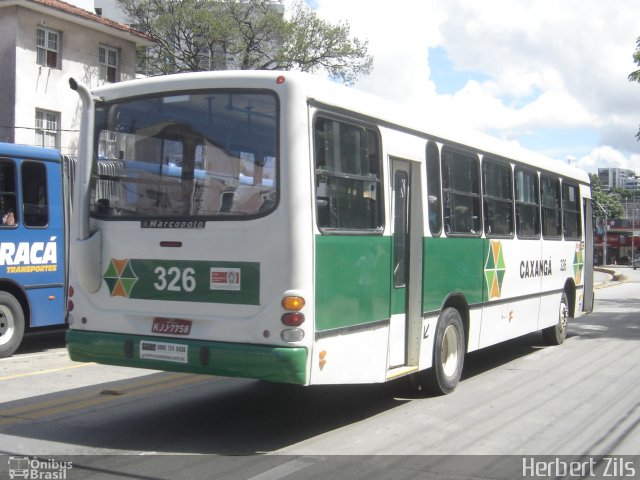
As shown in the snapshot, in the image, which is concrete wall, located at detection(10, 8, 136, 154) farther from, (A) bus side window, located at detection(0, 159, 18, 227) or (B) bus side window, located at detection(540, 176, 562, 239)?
(B) bus side window, located at detection(540, 176, 562, 239)

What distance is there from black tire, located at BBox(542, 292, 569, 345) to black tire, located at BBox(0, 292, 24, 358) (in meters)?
8.61

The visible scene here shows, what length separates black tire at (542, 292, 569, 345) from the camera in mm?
13227

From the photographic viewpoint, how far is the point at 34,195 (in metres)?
11.6

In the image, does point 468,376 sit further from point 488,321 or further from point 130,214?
point 130,214

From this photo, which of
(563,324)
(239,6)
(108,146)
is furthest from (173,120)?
(239,6)

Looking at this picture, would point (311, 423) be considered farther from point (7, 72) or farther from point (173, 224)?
point (7, 72)

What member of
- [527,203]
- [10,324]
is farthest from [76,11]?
[527,203]

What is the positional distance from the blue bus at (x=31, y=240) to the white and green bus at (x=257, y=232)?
4.53 meters

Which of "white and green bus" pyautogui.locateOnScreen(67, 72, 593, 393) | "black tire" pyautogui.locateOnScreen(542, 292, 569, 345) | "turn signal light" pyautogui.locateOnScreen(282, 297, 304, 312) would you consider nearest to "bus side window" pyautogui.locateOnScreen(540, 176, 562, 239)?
"black tire" pyautogui.locateOnScreen(542, 292, 569, 345)

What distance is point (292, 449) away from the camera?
654 centimetres

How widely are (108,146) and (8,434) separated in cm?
279

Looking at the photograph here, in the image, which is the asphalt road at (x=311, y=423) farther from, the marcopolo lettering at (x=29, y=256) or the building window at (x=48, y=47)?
the building window at (x=48, y=47)

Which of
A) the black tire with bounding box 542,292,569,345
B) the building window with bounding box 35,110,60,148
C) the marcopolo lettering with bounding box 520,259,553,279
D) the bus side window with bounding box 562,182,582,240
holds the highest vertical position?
the building window with bounding box 35,110,60,148

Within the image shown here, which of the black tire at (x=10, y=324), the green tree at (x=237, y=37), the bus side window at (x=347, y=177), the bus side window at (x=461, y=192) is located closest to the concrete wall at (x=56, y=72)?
the green tree at (x=237, y=37)
